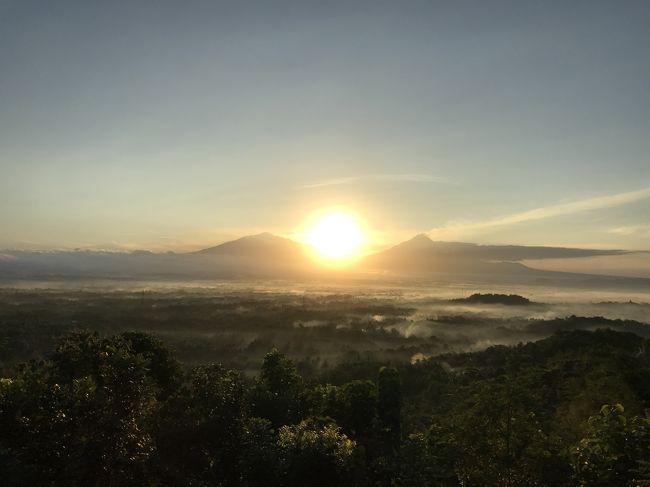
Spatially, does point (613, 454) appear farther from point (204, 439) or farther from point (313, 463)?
point (204, 439)

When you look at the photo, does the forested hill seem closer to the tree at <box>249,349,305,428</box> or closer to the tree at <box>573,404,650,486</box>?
the tree at <box>573,404,650,486</box>

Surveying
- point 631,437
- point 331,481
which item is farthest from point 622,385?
point 331,481

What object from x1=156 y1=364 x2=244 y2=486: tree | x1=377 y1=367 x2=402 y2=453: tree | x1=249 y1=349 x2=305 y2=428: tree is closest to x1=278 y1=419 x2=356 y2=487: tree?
x1=156 y1=364 x2=244 y2=486: tree

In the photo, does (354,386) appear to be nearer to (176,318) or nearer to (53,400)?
(53,400)

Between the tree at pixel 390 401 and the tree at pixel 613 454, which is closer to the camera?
the tree at pixel 613 454

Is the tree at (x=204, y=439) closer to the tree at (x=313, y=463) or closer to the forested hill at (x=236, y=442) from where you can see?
the forested hill at (x=236, y=442)

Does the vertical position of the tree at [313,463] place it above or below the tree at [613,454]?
below

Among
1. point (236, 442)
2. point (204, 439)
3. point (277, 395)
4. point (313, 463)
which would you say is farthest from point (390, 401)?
point (313, 463)

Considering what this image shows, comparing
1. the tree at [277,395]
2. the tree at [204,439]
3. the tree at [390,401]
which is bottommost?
the tree at [390,401]

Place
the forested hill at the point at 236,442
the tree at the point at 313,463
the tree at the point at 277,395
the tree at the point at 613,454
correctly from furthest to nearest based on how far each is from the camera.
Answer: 1. the tree at the point at 277,395
2. the tree at the point at 313,463
3. the tree at the point at 613,454
4. the forested hill at the point at 236,442

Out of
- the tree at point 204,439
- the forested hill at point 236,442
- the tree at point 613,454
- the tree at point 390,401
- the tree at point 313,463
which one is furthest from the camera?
the tree at point 390,401

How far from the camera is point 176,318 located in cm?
18900

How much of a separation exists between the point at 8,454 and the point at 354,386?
139 ft

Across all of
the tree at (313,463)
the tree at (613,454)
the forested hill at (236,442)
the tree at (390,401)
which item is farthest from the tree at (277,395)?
the tree at (613,454)
